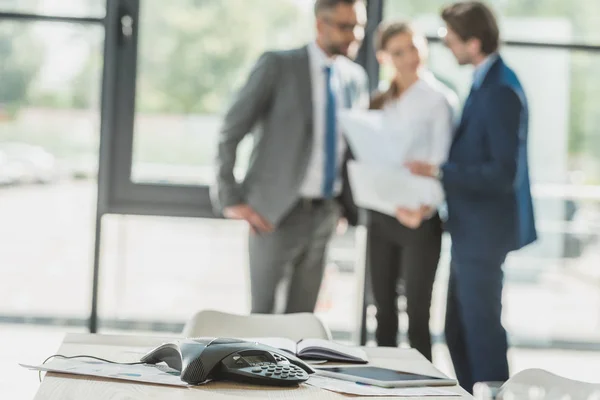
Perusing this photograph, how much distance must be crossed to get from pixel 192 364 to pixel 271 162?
1.93m

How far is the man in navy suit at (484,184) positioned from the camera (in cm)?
291

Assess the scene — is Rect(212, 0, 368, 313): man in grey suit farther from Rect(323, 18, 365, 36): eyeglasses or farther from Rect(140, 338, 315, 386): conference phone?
Rect(140, 338, 315, 386): conference phone

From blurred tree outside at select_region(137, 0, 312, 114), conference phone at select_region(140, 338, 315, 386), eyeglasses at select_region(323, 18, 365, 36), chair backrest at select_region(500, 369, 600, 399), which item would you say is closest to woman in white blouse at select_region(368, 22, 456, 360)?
eyeglasses at select_region(323, 18, 365, 36)

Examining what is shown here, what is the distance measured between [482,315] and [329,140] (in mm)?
921

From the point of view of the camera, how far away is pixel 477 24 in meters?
2.98

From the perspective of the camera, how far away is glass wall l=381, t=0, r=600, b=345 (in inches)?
170

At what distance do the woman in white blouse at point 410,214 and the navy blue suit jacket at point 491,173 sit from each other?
0.13 metres

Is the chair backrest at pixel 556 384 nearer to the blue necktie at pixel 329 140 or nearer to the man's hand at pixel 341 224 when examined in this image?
the blue necktie at pixel 329 140

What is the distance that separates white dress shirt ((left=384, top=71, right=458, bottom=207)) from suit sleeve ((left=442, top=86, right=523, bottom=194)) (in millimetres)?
293

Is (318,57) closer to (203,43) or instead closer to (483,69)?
(483,69)

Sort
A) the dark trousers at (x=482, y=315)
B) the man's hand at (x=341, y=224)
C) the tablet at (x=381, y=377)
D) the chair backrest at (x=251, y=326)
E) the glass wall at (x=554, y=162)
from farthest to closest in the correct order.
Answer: the glass wall at (x=554, y=162) → the man's hand at (x=341, y=224) → the dark trousers at (x=482, y=315) → the chair backrest at (x=251, y=326) → the tablet at (x=381, y=377)

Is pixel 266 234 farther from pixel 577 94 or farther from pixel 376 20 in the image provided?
pixel 577 94

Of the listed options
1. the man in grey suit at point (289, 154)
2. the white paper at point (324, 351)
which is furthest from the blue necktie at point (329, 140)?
the white paper at point (324, 351)

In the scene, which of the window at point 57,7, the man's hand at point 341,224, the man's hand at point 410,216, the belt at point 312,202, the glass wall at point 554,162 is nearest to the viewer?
the man's hand at point 410,216
